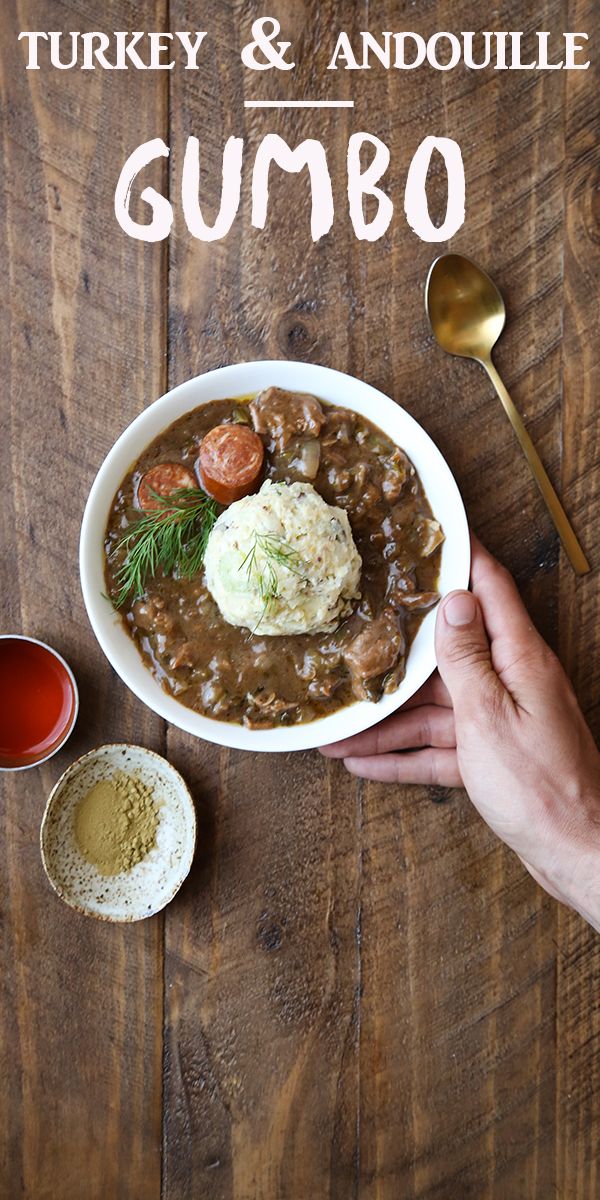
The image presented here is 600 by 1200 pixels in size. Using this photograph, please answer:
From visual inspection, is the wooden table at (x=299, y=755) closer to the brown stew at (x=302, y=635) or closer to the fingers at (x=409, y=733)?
the fingers at (x=409, y=733)

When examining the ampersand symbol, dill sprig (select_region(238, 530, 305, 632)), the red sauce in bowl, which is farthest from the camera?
the ampersand symbol

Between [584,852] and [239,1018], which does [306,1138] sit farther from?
[584,852]

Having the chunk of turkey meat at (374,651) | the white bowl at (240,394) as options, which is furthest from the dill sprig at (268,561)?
the white bowl at (240,394)

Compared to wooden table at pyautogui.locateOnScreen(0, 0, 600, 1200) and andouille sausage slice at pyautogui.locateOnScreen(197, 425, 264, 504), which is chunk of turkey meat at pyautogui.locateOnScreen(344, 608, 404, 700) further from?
andouille sausage slice at pyautogui.locateOnScreen(197, 425, 264, 504)

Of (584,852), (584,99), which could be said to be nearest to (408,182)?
(584,99)

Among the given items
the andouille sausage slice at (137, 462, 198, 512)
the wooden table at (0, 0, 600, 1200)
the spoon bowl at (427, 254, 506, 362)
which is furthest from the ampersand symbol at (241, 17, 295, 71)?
the andouille sausage slice at (137, 462, 198, 512)

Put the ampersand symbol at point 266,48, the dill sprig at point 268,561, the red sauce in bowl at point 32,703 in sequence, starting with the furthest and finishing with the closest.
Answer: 1. the ampersand symbol at point 266,48
2. the red sauce in bowl at point 32,703
3. the dill sprig at point 268,561
